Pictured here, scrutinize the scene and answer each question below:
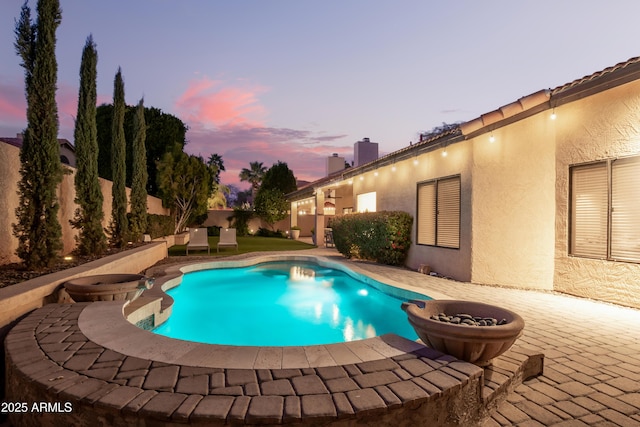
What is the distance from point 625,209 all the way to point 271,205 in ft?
75.9

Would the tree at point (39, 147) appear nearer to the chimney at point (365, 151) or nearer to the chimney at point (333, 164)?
the chimney at point (365, 151)

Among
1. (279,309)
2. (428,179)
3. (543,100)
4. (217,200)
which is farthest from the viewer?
(217,200)

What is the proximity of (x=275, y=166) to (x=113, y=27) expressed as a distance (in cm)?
1720

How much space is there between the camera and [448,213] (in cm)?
865

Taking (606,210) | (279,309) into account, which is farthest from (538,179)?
(279,309)

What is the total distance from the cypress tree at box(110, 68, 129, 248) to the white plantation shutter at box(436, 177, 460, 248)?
10.1 metres

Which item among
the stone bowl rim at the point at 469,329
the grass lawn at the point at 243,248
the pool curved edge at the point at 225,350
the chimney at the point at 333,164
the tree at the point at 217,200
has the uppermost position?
the chimney at the point at 333,164

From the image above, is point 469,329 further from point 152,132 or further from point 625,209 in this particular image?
point 152,132

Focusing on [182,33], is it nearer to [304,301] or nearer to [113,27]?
[113,27]

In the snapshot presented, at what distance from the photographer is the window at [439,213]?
8430 mm

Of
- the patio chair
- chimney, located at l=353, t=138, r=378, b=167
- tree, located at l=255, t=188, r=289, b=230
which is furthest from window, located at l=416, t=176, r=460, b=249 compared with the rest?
tree, located at l=255, t=188, r=289, b=230

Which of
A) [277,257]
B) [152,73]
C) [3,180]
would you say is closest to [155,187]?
[152,73]

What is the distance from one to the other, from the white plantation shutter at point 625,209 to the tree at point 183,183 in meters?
18.8

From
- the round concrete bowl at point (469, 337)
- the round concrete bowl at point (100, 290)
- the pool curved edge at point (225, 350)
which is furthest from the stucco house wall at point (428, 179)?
the round concrete bowl at point (100, 290)
